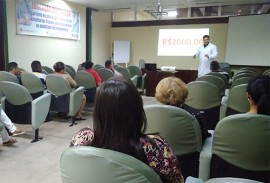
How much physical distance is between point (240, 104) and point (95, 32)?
8457mm

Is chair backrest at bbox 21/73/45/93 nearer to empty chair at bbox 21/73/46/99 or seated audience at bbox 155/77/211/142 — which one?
empty chair at bbox 21/73/46/99

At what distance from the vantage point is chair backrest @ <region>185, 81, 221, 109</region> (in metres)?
3.24

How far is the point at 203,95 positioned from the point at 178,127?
1750 mm

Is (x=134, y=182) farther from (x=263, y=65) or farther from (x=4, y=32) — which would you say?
(x=263, y=65)

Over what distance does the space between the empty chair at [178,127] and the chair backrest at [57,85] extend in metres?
2.77

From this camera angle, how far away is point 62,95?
14.1 feet

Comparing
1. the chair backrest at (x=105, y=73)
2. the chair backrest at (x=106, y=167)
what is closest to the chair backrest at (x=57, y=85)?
the chair backrest at (x=105, y=73)

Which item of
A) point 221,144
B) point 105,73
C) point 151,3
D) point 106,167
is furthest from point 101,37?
point 106,167

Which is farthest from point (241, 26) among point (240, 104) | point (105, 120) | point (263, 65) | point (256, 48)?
point (105, 120)

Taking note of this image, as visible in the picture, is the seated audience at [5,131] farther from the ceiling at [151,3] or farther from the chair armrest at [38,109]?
the ceiling at [151,3]

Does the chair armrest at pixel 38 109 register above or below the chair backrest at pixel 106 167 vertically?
below

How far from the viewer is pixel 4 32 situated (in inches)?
269

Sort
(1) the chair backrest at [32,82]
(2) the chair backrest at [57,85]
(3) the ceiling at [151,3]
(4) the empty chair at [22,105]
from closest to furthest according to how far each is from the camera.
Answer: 1. (4) the empty chair at [22,105]
2. (2) the chair backrest at [57,85]
3. (1) the chair backrest at [32,82]
4. (3) the ceiling at [151,3]

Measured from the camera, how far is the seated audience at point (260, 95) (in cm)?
183
